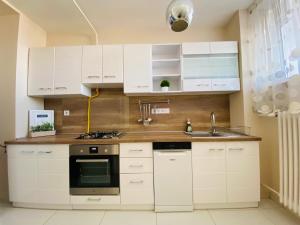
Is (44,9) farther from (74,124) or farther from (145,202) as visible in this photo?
(145,202)

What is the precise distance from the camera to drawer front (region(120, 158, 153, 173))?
2.04 metres

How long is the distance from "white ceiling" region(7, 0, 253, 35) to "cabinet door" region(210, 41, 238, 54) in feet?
1.33

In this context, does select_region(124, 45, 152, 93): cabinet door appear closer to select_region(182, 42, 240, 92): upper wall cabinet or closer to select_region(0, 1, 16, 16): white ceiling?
select_region(182, 42, 240, 92): upper wall cabinet

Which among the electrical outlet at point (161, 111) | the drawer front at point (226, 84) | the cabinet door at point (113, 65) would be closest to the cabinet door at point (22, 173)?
the cabinet door at point (113, 65)

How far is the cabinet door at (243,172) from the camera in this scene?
2.01 m

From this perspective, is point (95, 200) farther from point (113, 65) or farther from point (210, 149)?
point (113, 65)

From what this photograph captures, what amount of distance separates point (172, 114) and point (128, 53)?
109 centimetres

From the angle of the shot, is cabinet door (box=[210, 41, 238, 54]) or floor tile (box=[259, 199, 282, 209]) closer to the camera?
floor tile (box=[259, 199, 282, 209])

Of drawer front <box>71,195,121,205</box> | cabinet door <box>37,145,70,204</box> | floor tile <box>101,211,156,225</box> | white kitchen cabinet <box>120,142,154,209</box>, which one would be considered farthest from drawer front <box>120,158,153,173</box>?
cabinet door <box>37,145,70,204</box>

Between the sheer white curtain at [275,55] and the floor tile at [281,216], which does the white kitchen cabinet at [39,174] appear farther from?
the sheer white curtain at [275,55]

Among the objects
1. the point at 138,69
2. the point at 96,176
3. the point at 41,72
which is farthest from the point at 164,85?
the point at 41,72

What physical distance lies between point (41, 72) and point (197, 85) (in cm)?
214

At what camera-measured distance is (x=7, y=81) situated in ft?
7.39

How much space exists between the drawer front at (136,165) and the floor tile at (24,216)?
3.19ft
